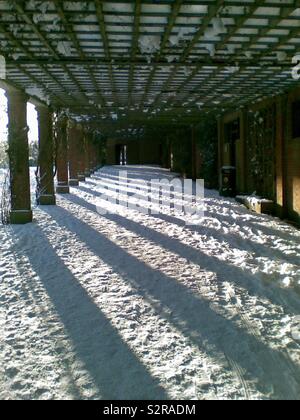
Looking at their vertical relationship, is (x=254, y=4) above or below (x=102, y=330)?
above

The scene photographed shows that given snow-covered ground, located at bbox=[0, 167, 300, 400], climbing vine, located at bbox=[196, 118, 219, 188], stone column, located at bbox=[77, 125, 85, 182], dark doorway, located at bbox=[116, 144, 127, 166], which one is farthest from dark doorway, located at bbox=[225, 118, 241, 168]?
dark doorway, located at bbox=[116, 144, 127, 166]

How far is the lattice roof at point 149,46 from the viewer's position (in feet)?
14.0

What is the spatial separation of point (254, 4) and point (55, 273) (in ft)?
13.6

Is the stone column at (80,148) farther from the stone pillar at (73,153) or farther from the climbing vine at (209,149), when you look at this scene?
the climbing vine at (209,149)

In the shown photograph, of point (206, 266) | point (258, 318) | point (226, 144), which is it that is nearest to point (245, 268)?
point (206, 266)

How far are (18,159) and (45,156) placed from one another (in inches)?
95.4

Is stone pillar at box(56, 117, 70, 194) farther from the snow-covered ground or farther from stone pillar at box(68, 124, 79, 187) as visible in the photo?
the snow-covered ground

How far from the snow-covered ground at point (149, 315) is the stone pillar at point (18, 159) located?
128cm

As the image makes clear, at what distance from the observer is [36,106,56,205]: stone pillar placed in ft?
37.1

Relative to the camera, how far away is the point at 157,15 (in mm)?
4348

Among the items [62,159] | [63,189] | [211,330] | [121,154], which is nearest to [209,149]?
[62,159]

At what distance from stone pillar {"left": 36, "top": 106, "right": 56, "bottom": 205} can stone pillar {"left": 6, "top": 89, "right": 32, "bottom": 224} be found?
87.3 inches

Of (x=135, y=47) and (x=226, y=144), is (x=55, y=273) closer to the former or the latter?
(x=135, y=47)
